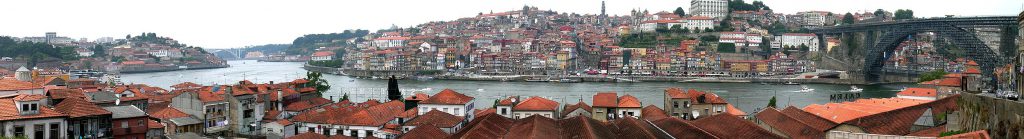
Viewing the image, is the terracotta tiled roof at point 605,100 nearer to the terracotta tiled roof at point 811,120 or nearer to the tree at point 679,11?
the terracotta tiled roof at point 811,120

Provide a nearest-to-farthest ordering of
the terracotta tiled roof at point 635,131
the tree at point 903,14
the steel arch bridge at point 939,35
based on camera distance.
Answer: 1. the terracotta tiled roof at point 635,131
2. the steel arch bridge at point 939,35
3. the tree at point 903,14

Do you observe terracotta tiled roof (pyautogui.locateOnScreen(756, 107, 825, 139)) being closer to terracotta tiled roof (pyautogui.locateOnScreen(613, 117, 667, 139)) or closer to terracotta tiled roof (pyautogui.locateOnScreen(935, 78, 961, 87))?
terracotta tiled roof (pyautogui.locateOnScreen(613, 117, 667, 139))

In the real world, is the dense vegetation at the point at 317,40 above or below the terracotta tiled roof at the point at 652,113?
above

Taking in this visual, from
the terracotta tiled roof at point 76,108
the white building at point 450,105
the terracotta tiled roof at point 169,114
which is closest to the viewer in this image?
the terracotta tiled roof at point 76,108

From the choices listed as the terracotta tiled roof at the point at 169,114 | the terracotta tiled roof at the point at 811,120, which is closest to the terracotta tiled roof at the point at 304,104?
the terracotta tiled roof at the point at 169,114

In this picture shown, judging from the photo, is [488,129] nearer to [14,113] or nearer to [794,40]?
[14,113]

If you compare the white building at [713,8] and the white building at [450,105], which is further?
the white building at [713,8]
